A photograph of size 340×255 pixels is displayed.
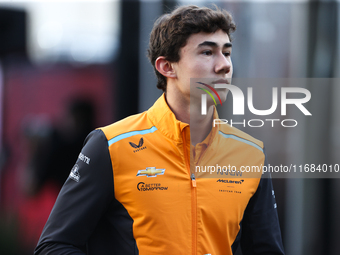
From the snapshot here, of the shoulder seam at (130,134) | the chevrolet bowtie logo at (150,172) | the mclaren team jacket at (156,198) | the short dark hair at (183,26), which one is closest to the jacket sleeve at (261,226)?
the mclaren team jacket at (156,198)

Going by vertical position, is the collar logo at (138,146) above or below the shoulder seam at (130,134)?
below

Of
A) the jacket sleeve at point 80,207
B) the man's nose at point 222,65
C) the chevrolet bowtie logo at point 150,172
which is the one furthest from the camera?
the man's nose at point 222,65

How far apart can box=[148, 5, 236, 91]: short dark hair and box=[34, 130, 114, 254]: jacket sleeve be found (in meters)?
0.65

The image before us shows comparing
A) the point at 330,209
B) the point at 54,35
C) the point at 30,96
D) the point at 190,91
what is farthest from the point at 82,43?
the point at 330,209

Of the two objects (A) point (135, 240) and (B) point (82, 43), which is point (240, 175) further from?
(B) point (82, 43)

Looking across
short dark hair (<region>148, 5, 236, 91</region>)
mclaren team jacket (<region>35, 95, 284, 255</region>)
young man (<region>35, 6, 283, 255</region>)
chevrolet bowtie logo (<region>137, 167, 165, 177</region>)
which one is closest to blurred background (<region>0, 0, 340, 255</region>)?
short dark hair (<region>148, 5, 236, 91</region>)

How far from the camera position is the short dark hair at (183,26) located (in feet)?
5.44

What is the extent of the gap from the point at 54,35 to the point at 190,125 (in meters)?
2.19

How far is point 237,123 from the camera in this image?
2.93 m

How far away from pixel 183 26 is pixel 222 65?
300 millimetres

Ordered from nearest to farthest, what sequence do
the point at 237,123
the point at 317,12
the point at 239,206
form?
the point at 239,206
the point at 237,123
the point at 317,12

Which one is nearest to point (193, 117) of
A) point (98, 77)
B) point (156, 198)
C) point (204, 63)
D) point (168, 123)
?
point (168, 123)

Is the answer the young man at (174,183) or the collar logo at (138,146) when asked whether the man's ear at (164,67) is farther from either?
the collar logo at (138,146)

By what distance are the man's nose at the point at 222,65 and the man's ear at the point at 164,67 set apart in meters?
0.24
